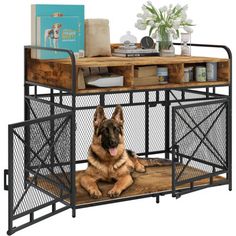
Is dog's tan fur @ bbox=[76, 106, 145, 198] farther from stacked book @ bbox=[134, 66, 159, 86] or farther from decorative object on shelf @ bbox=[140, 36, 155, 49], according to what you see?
decorative object on shelf @ bbox=[140, 36, 155, 49]

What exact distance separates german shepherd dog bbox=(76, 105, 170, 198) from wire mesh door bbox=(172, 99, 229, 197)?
1.73 ft

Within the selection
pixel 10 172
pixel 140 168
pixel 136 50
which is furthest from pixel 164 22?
pixel 10 172

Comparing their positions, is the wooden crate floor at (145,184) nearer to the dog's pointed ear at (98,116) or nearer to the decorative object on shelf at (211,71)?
the dog's pointed ear at (98,116)

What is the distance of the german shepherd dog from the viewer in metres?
7.64

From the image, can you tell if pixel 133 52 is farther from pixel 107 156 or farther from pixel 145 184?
pixel 145 184

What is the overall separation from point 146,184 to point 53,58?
1.57 m

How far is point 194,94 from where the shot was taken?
8734mm

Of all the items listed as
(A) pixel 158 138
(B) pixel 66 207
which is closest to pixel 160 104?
(A) pixel 158 138

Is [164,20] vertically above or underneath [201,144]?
above

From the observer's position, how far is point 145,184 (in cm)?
791

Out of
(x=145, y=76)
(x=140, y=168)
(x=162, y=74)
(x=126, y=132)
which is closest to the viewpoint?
(x=145, y=76)

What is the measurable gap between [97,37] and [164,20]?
31.7 inches

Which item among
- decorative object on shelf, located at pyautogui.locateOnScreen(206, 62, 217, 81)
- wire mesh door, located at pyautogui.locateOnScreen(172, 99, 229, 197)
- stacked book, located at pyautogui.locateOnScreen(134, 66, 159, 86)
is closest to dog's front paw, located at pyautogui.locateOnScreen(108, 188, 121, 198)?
wire mesh door, located at pyautogui.locateOnScreen(172, 99, 229, 197)

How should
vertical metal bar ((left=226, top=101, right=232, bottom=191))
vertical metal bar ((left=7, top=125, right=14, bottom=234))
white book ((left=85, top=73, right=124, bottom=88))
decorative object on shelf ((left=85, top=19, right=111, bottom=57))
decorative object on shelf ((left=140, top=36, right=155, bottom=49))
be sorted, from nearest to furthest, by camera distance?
vertical metal bar ((left=7, top=125, right=14, bottom=234)) → white book ((left=85, top=73, right=124, bottom=88)) → decorative object on shelf ((left=85, top=19, right=111, bottom=57)) → vertical metal bar ((left=226, top=101, right=232, bottom=191)) → decorative object on shelf ((left=140, top=36, right=155, bottom=49))
